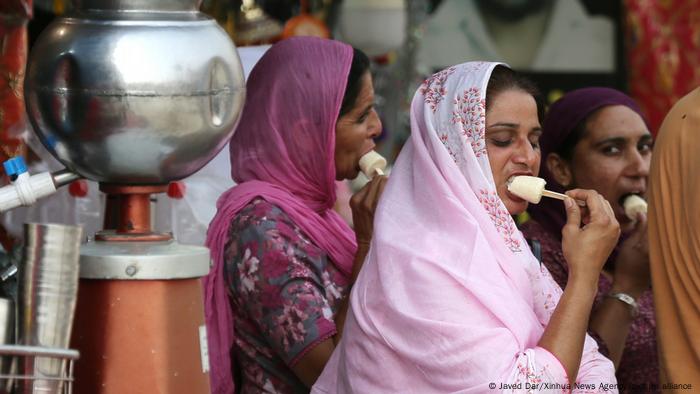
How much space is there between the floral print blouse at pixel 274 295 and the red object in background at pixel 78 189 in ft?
3.64

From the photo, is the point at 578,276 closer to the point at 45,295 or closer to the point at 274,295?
the point at 274,295

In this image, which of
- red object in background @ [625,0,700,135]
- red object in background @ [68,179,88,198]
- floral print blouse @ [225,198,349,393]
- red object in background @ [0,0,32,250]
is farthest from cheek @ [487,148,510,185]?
red object in background @ [625,0,700,135]

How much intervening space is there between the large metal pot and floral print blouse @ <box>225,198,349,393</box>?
31.8 inches

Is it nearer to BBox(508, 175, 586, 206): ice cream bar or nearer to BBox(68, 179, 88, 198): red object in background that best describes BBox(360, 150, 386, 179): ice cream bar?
BBox(508, 175, 586, 206): ice cream bar

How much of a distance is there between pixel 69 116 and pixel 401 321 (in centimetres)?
84

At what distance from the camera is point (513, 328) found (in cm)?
247

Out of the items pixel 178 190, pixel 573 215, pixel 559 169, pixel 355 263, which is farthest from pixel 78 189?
pixel 573 215

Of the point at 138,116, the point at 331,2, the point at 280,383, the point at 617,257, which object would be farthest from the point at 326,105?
the point at 331,2

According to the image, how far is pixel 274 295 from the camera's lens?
2.90 metres

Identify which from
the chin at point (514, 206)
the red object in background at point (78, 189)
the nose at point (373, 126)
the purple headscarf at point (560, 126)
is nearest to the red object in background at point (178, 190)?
the red object in background at point (78, 189)

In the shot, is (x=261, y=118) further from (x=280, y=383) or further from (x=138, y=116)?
(x=138, y=116)

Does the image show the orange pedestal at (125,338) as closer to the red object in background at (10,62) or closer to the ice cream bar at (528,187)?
the ice cream bar at (528,187)

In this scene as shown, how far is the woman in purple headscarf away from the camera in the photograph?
3.30 meters

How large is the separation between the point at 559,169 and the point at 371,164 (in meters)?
0.68
